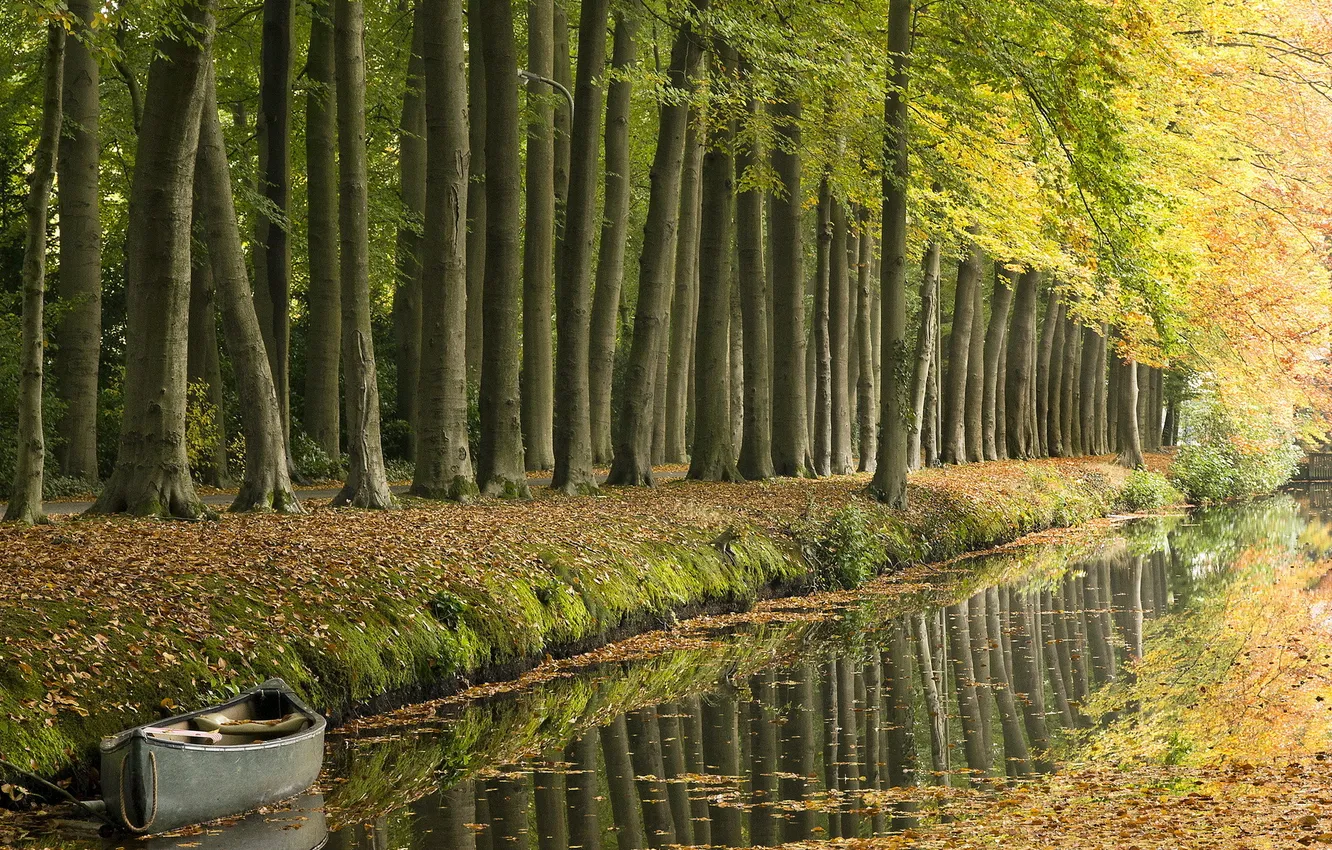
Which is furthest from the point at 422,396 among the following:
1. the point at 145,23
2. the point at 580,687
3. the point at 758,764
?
the point at 758,764

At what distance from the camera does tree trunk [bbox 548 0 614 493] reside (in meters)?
18.1

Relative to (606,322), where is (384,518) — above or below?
below

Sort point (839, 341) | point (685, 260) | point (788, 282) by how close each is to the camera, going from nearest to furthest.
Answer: point (788, 282)
point (685, 260)
point (839, 341)

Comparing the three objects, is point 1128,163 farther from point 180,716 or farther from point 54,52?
point 180,716

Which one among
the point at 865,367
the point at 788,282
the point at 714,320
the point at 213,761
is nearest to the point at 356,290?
the point at 714,320

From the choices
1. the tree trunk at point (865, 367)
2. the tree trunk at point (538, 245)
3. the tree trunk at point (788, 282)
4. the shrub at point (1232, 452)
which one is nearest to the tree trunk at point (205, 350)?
the tree trunk at point (538, 245)

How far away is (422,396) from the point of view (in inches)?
621

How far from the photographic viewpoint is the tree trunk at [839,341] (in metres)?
25.4

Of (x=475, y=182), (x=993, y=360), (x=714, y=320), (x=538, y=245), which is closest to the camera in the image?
(x=538, y=245)

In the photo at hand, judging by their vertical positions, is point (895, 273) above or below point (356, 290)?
above

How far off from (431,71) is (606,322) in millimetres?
6342

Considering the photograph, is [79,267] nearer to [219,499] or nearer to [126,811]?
[219,499]

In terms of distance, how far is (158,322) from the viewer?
12.8 meters

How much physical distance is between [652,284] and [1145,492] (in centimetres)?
1928
